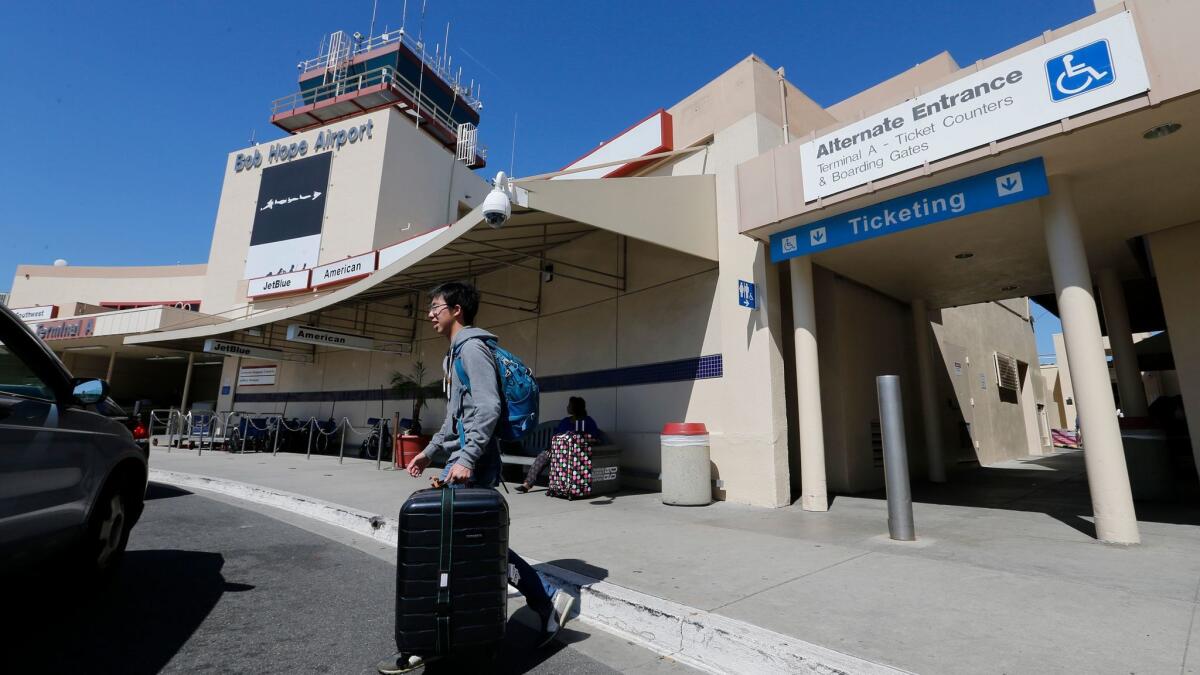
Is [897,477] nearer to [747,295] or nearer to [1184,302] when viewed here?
[747,295]

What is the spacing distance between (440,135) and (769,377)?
25.2 metres

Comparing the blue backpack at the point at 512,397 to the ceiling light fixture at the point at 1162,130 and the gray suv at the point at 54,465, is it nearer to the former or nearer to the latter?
the gray suv at the point at 54,465

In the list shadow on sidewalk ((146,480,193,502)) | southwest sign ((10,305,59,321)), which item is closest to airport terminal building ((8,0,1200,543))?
shadow on sidewalk ((146,480,193,502))

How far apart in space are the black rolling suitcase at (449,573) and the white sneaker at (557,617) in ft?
1.72

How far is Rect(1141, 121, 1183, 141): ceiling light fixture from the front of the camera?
4664 mm

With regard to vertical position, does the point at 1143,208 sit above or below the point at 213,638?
above

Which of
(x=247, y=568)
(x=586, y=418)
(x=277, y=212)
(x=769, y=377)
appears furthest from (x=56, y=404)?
(x=277, y=212)

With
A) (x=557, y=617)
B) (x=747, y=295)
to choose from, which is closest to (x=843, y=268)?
(x=747, y=295)

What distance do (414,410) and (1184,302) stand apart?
44.9 feet

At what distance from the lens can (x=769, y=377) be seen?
727 centimetres

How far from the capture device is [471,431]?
273cm

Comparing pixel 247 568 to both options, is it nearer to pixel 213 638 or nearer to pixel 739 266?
pixel 213 638

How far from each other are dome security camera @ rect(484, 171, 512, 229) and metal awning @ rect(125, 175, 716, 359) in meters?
0.21

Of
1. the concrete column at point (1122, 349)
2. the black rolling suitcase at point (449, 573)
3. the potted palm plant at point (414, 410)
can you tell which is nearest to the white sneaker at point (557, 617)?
the black rolling suitcase at point (449, 573)
